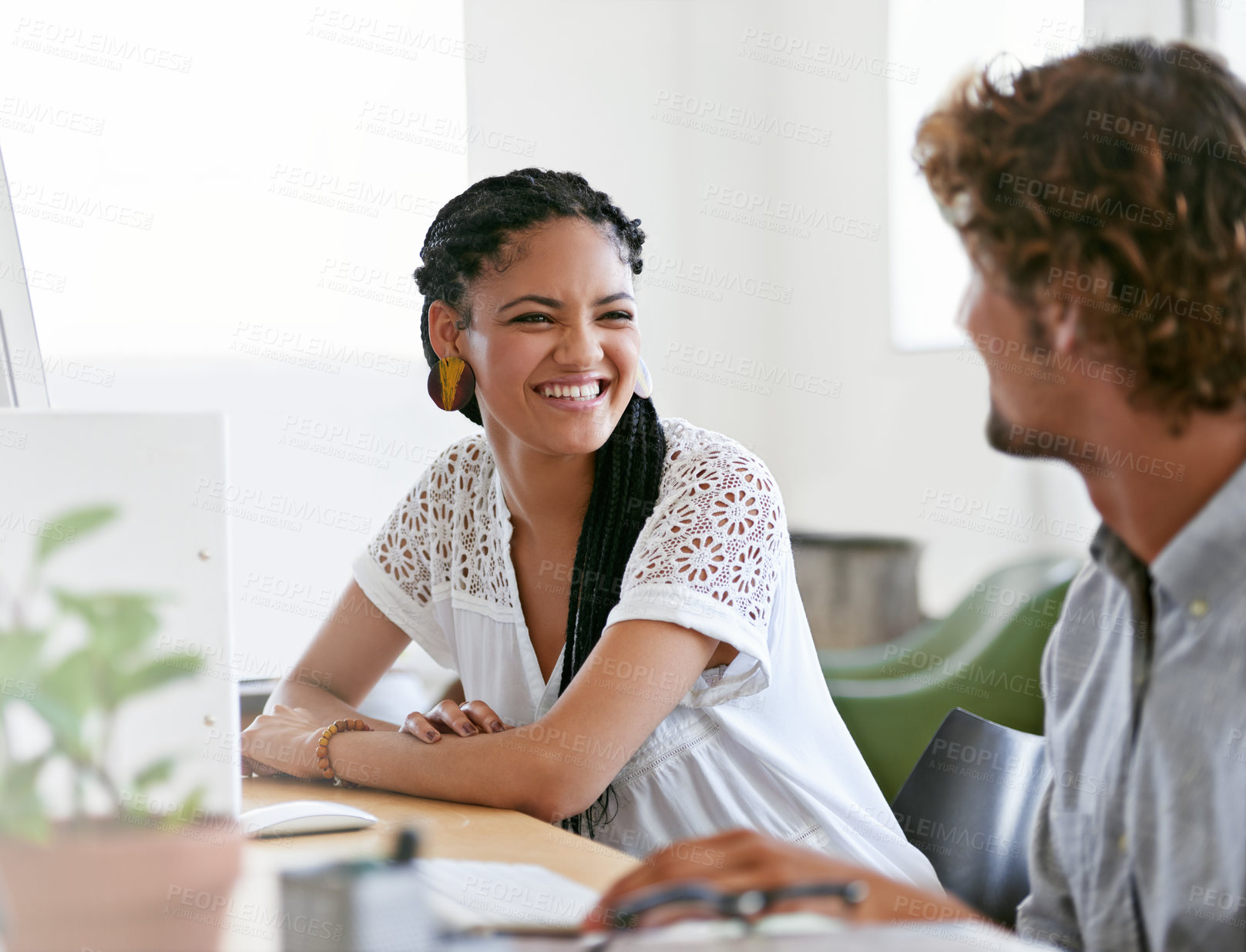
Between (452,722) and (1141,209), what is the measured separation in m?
0.90

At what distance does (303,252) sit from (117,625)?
2.24 meters

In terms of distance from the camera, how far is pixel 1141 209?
85cm

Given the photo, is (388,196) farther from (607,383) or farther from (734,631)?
(734,631)

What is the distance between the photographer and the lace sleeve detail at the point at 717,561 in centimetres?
132

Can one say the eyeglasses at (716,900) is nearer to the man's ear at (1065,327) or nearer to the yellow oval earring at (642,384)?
the man's ear at (1065,327)

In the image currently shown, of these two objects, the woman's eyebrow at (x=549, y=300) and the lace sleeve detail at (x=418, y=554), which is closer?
the woman's eyebrow at (x=549, y=300)

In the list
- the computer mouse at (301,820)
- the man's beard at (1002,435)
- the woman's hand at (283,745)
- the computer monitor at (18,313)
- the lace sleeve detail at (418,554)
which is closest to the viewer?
the man's beard at (1002,435)

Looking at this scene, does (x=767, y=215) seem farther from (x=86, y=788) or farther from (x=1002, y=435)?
(x=86, y=788)

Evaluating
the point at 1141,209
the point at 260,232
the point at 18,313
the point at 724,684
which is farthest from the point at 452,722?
the point at 260,232

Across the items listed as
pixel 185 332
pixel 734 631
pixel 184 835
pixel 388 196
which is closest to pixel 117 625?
pixel 184 835

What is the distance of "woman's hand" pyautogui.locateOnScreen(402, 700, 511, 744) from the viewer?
133 centimetres

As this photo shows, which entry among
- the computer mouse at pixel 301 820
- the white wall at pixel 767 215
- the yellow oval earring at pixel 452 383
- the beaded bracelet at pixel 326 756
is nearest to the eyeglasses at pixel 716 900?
the computer mouse at pixel 301 820

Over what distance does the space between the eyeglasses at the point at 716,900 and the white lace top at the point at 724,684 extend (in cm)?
58

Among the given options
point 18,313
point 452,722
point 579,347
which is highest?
point 18,313
